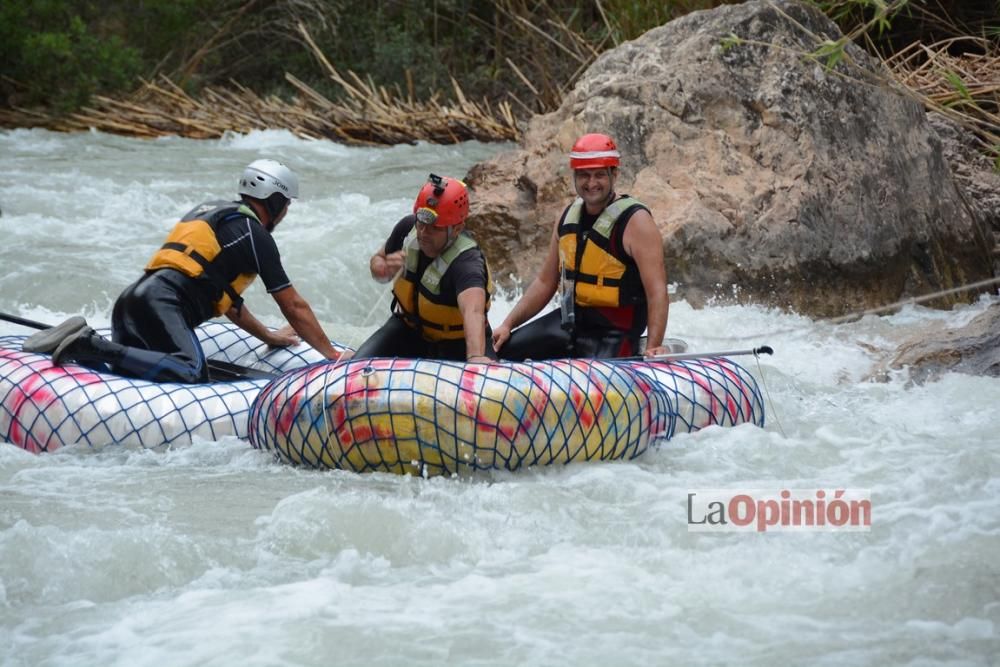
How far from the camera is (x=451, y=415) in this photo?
4543mm

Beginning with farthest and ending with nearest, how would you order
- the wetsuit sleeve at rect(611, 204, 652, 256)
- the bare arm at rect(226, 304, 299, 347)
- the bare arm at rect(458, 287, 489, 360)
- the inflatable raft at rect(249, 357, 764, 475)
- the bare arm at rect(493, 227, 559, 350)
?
the bare arm at rect(226, 304, 299, 347), the bare arm at rect(493, 227, 559, 350), the wetsuit sleeve at rect(611, 204, 652, 256), the bare arm at rect(458, 287, 489, 360), the inflatable raft at rect(249, 357, 764, 475)

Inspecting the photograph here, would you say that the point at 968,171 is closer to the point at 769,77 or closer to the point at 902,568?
the point at 769,77

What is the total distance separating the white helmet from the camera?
5.53 metres

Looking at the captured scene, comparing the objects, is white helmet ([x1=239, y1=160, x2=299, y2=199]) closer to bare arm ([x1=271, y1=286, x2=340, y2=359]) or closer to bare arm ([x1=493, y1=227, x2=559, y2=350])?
bare arm ([x1=271, y1=286, x2=340, y2=359])

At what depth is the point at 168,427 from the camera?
5.03 metres

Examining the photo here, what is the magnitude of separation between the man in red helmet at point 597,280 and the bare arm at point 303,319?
0.71 meters

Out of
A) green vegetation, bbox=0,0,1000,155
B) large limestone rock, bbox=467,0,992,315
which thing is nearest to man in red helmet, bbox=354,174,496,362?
large limestone rock, bbox=467,0,992,315

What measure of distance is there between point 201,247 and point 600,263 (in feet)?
5.38

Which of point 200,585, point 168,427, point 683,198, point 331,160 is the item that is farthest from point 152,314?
point 331,160

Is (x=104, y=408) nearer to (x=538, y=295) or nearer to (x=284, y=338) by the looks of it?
(x=284, y=338)

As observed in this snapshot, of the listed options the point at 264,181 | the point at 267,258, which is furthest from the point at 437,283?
the point at 264,181

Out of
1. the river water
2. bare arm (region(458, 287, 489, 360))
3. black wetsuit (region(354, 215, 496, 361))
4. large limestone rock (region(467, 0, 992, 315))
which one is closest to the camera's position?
the river water

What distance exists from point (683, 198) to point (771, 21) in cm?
136

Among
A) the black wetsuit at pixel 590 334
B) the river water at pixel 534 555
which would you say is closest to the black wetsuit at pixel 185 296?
the river water at pixel 534 555
